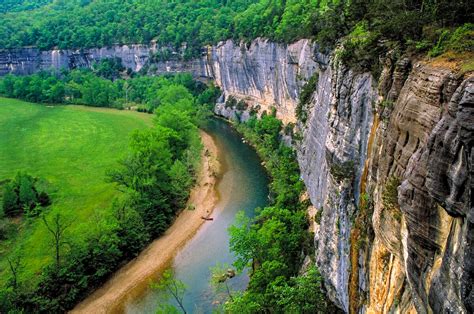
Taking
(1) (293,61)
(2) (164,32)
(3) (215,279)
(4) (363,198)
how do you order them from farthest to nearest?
(2) (164,32) < (1) (293,61) < (3) (215,279) < (4) (363,198)

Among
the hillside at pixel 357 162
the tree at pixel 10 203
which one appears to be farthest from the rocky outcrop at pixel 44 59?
the tree at pixel 10 203

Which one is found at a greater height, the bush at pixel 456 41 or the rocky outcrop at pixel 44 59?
the bush at pixel 456 41

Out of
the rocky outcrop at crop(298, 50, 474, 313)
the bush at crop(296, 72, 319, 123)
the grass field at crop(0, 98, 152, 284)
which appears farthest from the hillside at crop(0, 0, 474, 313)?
the grass field at crop(0, 98, 152, 284)

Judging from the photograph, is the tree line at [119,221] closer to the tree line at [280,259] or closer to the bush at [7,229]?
the bush at [7,229]

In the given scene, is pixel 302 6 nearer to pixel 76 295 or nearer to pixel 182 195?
pixel 182 195

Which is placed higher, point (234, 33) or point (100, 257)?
point (234, 33)

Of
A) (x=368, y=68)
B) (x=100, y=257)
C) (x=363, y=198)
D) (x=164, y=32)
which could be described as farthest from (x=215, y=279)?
(x=164, y=32)

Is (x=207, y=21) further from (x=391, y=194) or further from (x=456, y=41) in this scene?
(x=391, y=194)
